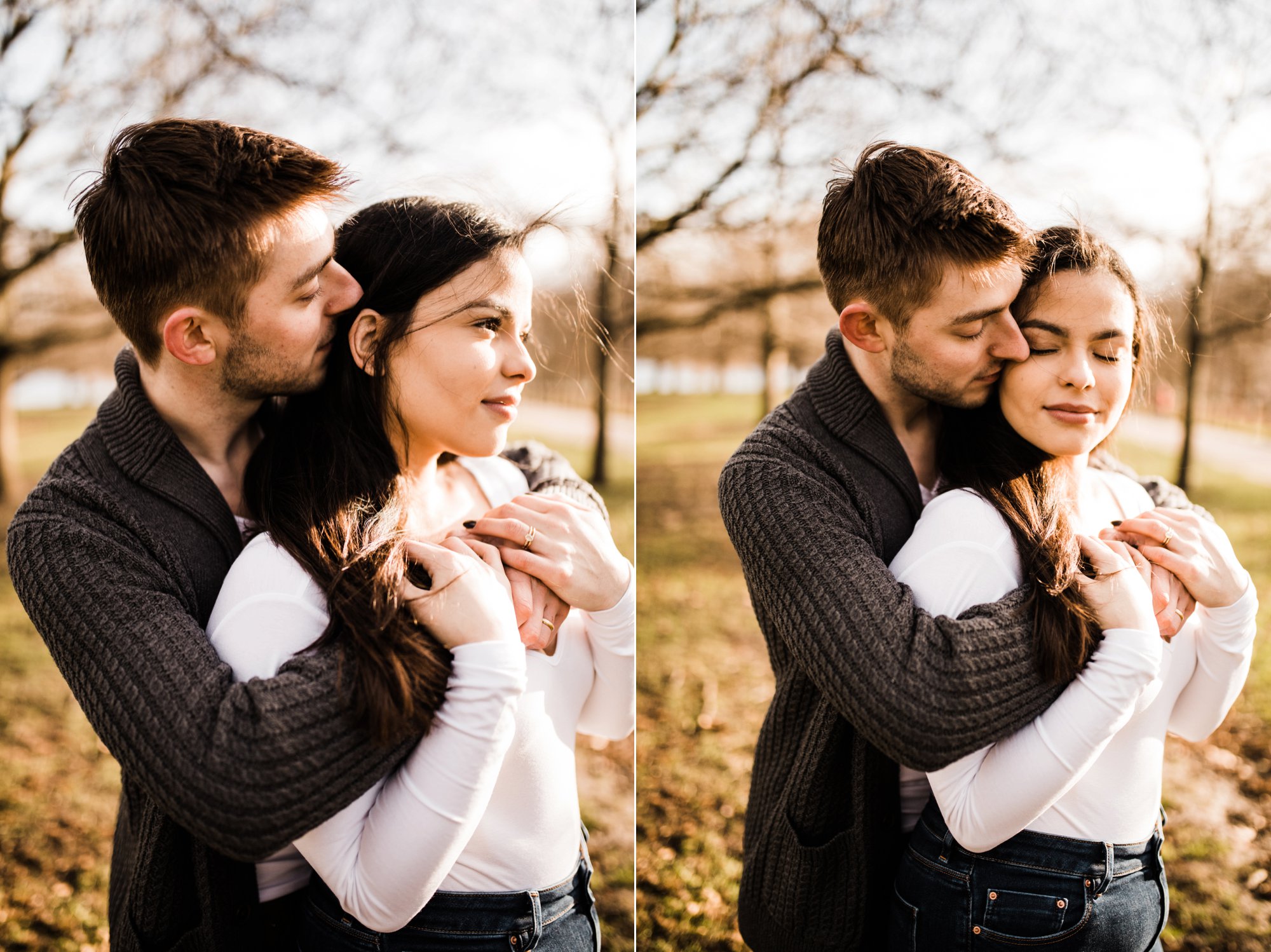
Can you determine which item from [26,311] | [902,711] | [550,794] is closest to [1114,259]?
[902,711]

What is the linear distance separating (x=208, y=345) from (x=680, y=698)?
4.71m

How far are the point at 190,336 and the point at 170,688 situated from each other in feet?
2.08

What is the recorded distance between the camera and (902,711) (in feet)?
4.56

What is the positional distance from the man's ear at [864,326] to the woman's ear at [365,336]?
942 mm

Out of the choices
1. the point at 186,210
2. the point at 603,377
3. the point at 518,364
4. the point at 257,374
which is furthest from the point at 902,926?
the point at 603,377

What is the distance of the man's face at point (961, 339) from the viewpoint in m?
1.64

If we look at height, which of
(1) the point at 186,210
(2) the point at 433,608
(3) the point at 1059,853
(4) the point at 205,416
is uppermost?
(1) the point at 186,210

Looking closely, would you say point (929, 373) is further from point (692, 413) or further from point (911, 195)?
point (692, 413)

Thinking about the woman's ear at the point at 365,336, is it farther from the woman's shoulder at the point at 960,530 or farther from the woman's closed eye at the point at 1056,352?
the woman's closed eye at the point at 1056,352

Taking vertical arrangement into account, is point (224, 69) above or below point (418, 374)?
above

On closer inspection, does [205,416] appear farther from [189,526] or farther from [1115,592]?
[1115,592]

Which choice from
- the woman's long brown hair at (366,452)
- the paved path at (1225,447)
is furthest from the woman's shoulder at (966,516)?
the paved path at (1225,447)

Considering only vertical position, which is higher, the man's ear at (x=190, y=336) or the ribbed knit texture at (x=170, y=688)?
the man's ear at (x=190, y=336)

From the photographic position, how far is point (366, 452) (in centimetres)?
164
